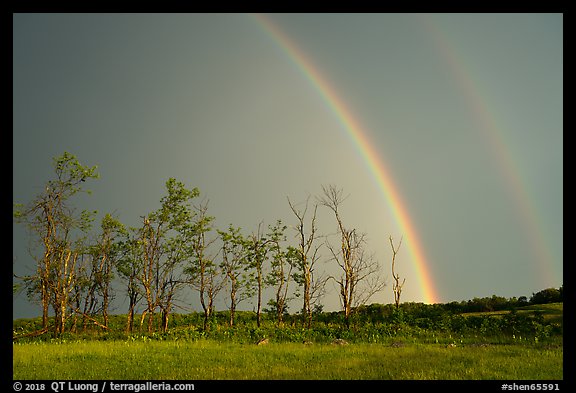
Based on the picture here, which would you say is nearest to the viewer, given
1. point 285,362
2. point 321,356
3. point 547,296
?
point 285,362

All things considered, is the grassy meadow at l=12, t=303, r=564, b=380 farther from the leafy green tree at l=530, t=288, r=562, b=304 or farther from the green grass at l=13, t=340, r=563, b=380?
the leafy green tree at l=530, t=288, r=562, b=304

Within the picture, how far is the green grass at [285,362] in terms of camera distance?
1285cm

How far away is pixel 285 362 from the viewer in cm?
1511

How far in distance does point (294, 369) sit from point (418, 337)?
12.3 m

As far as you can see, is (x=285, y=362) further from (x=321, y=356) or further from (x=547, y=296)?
(x=547, y=296)

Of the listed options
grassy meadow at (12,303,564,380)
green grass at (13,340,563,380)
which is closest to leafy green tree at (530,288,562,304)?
grassy meadow at (12,303,564,380)

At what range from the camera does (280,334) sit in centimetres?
2333

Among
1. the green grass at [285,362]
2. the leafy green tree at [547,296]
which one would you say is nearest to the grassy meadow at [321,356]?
the green grass at [285,362]

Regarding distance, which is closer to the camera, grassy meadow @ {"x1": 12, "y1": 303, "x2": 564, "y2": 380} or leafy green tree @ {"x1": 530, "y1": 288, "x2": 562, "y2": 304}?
grassy meadow @ {"x1": 12, "y1": 303, "x2": 564, "y2": 380}

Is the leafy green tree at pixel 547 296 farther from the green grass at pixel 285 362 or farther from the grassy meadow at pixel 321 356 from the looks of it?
the green grass at pixel 285 362

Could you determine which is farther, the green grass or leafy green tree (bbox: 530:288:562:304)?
leafy green tree (bbox: 530:288:562:304)

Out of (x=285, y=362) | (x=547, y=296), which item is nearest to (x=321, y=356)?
(x=285, y=362)

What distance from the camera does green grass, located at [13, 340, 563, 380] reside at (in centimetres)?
1285
